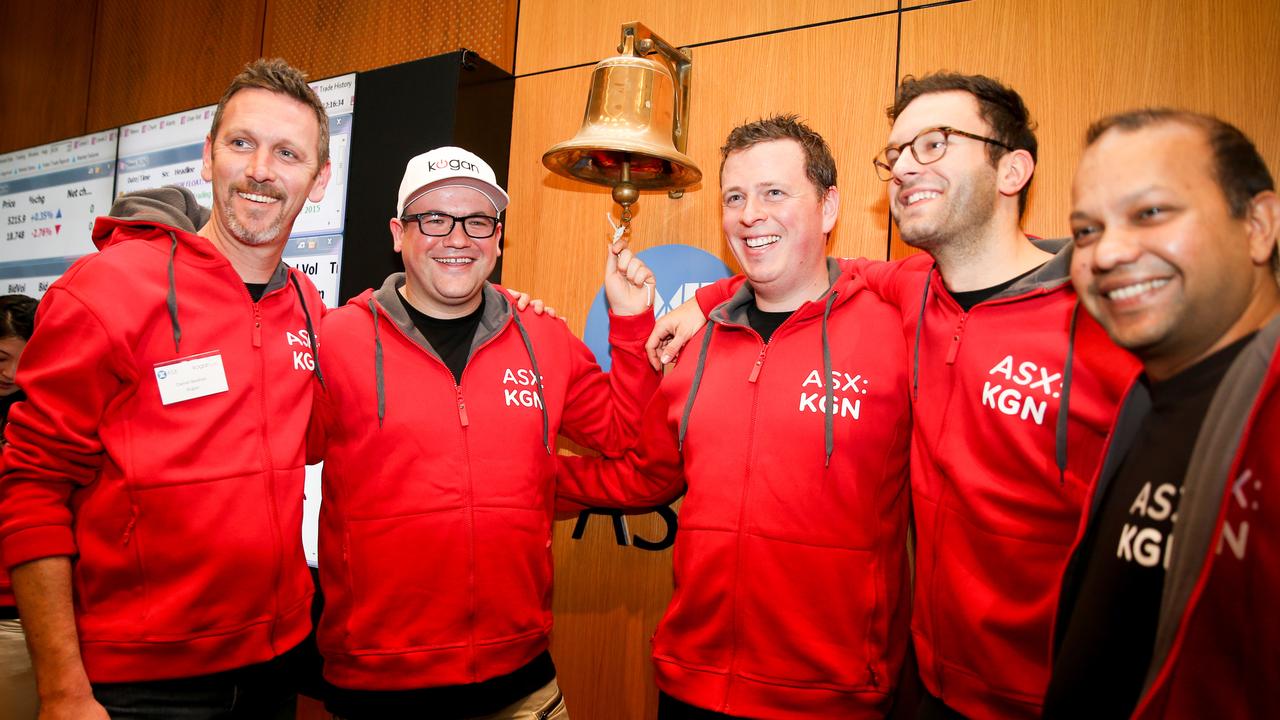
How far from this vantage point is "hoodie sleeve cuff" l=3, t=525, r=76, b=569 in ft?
4.79

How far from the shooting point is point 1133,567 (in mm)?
1023

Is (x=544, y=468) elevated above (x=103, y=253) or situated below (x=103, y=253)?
below

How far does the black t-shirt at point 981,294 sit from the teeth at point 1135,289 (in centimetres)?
52

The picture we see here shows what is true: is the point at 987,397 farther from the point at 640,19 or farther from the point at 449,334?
the point at 640,19

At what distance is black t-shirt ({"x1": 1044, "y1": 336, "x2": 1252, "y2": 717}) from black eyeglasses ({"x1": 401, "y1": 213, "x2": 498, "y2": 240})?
1.52 meters

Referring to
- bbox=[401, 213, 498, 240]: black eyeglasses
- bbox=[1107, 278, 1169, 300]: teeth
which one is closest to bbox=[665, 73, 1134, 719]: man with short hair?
bbox=[1107, 278, 1169, 300]: teeth

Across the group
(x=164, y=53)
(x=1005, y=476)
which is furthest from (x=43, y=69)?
(x=1005, y=476)

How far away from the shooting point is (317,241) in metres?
3.06

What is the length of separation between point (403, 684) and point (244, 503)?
55 cm

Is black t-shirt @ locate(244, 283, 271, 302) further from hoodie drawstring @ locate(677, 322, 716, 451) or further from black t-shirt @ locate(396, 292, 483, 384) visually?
hoodie drawstring @ locate(677, 322, 716, 451)

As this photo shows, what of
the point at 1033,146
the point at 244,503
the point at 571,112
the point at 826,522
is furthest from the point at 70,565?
the point at 1033,146

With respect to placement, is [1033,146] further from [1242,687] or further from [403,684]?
[403,684]

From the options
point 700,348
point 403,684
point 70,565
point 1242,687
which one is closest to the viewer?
point 1242,687

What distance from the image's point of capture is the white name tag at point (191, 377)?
159 cm
